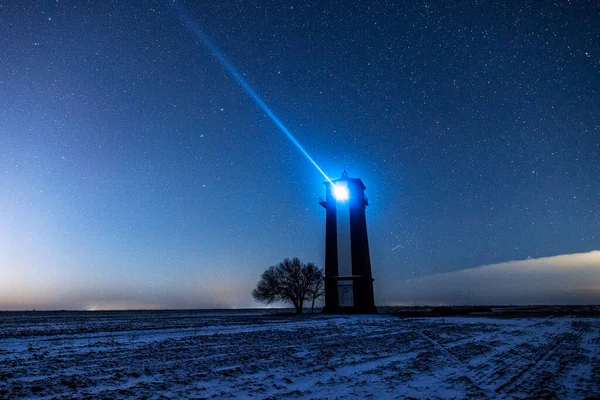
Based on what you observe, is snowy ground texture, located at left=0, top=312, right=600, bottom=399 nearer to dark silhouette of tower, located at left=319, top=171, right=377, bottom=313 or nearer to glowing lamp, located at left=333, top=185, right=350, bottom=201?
dark silhouette of tower, located at left=319, top=171, right=377, bottom=313

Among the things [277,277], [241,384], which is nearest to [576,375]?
[241,384]

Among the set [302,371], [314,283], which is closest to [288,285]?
[314,283]

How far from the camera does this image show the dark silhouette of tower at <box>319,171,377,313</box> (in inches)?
1855

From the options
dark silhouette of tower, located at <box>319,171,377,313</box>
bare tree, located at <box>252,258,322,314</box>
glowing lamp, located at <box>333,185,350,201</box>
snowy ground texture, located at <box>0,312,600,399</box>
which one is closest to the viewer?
snowy ground texture, located at <box>0,312,600,399</box>

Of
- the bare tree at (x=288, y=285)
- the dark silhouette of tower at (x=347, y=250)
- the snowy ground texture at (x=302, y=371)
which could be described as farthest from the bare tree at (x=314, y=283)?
the snowy ground texture at (x=302, y=371)

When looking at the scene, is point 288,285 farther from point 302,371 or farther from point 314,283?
point 302,371

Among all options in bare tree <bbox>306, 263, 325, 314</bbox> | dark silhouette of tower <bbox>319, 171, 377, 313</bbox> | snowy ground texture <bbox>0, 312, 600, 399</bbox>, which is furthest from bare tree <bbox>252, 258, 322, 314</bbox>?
snowy ground texture <bbox>0, 312, 600, 399</bbox>

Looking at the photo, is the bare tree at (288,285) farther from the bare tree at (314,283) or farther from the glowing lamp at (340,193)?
the glowing lamp at (340,193)

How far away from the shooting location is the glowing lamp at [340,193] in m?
51.9

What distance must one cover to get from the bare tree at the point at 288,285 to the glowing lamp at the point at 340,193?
1557cm

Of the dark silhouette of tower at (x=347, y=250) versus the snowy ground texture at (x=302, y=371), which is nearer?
the snowy ground texture at (x=302, y=371)

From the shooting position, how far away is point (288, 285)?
5991 cm

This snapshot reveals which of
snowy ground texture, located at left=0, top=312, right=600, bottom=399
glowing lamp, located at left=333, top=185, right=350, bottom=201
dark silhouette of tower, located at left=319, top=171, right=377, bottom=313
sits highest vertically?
glowing lamp, located at left=333, top=185, right=350, bottom=201

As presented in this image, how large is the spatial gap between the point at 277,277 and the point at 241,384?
54.5m
